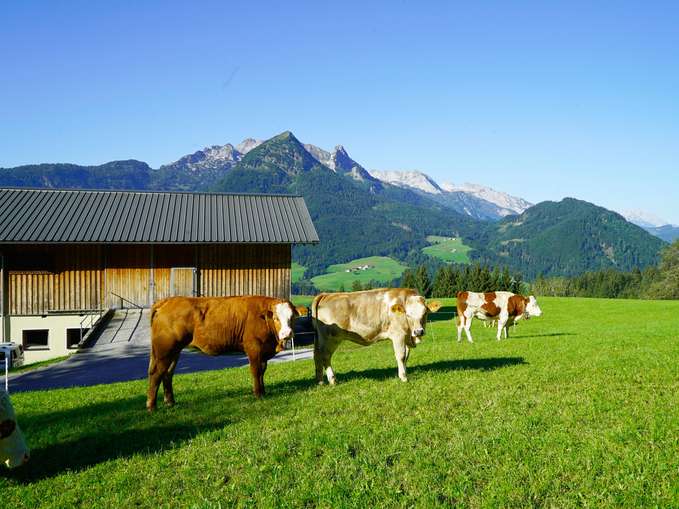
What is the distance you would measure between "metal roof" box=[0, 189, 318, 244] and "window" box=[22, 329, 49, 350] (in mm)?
5628

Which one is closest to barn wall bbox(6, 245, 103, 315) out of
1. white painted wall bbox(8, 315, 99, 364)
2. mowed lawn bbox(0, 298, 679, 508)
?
white painted wall bbox(8, 315, 99, 364)

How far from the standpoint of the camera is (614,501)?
528cm

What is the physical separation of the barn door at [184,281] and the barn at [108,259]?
6 cm

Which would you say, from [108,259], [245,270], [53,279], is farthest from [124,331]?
[245,270]

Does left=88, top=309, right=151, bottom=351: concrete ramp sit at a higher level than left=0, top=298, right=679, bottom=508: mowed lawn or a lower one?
lower

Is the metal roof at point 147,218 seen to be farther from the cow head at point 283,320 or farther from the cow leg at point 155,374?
the cow leg at point 155,374

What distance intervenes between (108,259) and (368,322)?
23919mm

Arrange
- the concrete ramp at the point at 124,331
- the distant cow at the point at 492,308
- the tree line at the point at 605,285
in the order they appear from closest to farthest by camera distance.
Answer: the distant cow at the point at 492,308 → the concrete ramp at the point at 124,331 → the tree line at the point at 605,285

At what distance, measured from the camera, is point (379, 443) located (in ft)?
23.3

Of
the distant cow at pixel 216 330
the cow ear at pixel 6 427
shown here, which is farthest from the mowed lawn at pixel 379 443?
the distant cow at pixel 216 330

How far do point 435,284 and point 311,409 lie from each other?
101746 mm

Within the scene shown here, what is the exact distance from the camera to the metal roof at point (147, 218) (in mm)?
29484

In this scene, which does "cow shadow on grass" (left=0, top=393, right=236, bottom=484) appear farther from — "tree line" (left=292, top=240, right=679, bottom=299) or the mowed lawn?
"tree line" (left=292, top=240, right=679, bottom=299)

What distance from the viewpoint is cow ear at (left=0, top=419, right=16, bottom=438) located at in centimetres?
622
